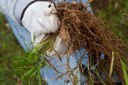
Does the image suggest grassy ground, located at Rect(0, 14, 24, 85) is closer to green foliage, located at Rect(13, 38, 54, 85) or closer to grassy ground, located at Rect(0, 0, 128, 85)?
grassy ground, located at Rect(0, 0, 128, 85)

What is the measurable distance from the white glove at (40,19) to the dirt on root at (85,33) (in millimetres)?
28

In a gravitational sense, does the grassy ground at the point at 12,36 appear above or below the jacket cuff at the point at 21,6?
below

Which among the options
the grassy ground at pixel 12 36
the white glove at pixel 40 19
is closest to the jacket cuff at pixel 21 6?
the white glove at pixel 40 19

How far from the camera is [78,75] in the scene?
1.38 meters

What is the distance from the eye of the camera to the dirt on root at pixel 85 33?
129 cm

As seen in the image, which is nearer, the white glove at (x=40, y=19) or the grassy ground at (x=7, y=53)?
the white glove at (x=40, y=19)

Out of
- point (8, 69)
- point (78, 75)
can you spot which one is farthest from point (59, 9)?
point (8, 69)

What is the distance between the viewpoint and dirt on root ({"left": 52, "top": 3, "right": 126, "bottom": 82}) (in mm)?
1287

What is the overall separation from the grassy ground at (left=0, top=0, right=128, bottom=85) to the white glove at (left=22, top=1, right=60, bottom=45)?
1.08 meters

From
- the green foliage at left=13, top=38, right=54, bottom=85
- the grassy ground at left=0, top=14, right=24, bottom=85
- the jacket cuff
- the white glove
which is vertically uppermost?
the jacket cuff

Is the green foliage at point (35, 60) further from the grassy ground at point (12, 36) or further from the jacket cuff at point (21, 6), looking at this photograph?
the grassy ground at point (12, 36)

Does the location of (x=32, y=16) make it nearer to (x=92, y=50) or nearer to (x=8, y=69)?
(x=92, y=50)

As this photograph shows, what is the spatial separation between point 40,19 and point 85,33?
0.18 m

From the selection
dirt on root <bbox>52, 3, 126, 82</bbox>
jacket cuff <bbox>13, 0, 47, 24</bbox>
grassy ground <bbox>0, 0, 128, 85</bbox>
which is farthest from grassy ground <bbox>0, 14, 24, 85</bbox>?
dirt on root <bbox>52, 3, 126, 82</bbox>
